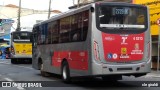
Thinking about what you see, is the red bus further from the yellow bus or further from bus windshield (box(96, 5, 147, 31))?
the yellow bus

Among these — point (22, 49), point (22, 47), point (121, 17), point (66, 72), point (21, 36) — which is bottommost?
point (66, 72)

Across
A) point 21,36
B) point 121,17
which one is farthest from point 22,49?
point 121,17

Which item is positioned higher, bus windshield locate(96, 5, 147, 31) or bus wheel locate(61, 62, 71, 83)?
bus windshield locate(96, 5, 147, 31)

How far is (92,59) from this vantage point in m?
14.0

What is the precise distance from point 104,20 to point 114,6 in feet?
2.24

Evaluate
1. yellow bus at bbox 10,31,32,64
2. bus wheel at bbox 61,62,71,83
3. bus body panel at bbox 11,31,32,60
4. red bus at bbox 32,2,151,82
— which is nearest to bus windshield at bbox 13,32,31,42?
yellow bus at bbox 10,31,32,64

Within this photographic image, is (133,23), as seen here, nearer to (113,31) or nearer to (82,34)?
(113,31)

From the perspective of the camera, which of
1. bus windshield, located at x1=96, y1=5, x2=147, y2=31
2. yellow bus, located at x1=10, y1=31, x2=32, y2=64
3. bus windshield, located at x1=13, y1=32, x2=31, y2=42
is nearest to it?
bus windshield, located at x1=96, y1=5, x2=147, y2=31

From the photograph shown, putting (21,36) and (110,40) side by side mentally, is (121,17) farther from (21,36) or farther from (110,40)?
(21,36)

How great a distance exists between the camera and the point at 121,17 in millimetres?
14477

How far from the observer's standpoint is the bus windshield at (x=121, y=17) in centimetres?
1429

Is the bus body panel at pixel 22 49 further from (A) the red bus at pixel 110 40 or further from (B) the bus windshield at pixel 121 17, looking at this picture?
(B) the bus windshield at pixel 121 17

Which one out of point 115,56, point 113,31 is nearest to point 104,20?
point 113,31

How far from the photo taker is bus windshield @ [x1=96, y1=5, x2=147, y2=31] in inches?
563
